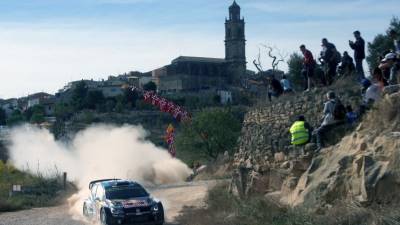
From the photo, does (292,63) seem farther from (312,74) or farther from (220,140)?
(220,140)

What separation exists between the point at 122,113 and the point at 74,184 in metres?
78.1

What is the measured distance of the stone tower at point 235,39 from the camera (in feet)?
550

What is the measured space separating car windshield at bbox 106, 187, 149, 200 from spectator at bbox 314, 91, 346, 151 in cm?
699

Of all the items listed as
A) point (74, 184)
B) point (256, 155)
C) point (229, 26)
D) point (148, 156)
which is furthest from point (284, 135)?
point (229, 26)

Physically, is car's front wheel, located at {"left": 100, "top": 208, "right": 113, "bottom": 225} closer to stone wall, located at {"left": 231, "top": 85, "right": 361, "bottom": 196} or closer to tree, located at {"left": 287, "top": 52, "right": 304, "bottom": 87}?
stone wall, located at {"left": 231, "top": 85, "right": 361, "bottom": 196}

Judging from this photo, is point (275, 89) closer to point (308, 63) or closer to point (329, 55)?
point (308, 63)

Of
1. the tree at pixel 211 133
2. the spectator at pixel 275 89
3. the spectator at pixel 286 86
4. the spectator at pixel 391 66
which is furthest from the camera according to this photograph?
Answer: the tree at pixel 211 133

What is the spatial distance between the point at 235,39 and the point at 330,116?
150 meters

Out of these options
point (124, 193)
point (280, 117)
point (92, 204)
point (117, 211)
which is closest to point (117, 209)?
point (117, 211)

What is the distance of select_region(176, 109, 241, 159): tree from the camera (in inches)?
2391

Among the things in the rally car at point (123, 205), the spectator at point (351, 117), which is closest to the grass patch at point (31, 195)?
the rally car at point (123, 205)

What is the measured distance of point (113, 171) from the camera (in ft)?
152

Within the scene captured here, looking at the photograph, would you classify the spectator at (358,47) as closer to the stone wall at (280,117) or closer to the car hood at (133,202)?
the stone wall at (280,117)

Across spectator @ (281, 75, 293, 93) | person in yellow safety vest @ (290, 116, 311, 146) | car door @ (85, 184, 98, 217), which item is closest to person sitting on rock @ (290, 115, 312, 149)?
person in yellow safety vest @ (290, 116, 311, 146)
